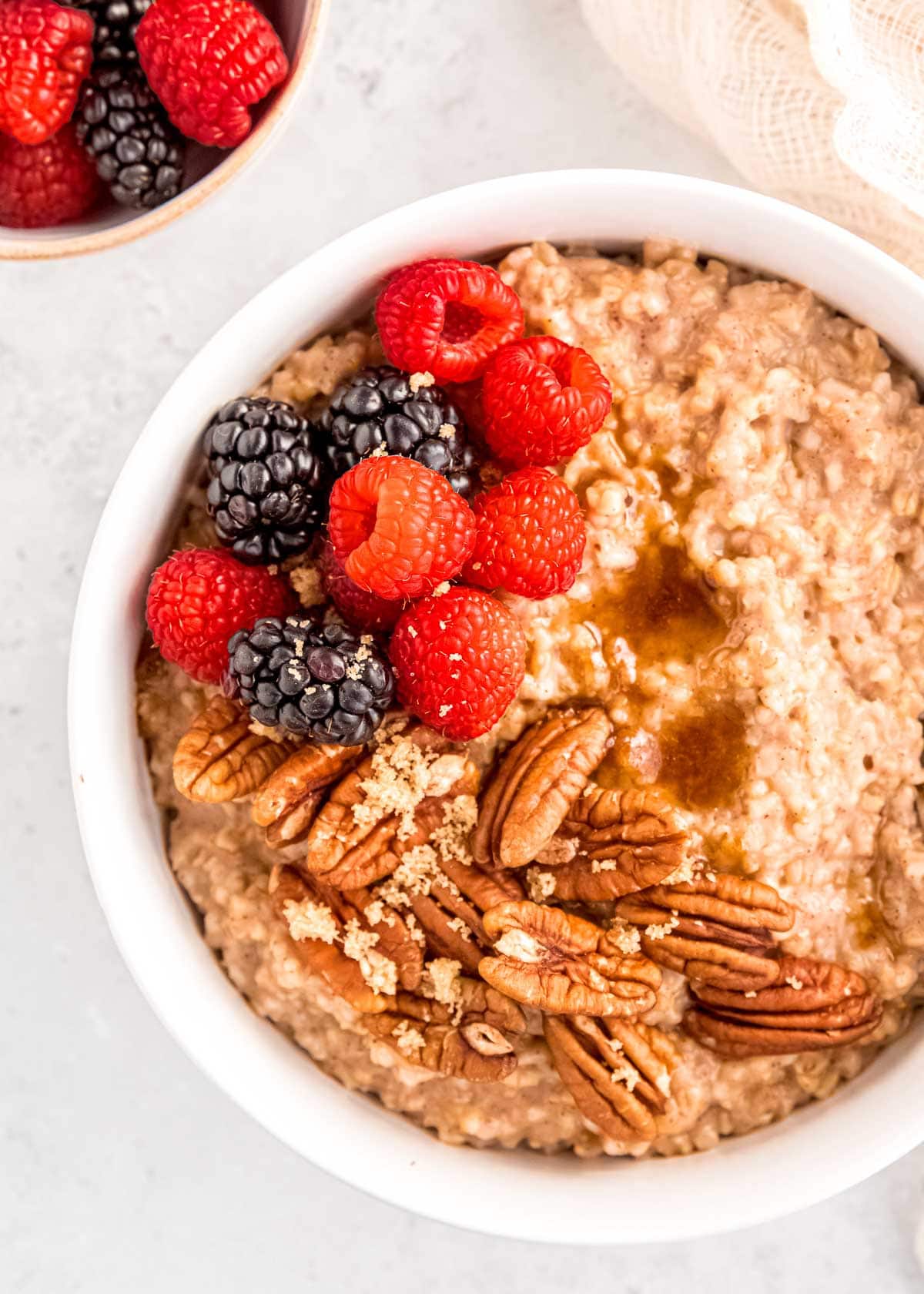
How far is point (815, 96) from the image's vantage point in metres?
2.23

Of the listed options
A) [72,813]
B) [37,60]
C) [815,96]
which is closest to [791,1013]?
[72,813]

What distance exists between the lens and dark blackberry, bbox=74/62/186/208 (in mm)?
2104

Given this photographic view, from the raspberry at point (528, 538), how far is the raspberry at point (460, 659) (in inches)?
1.9

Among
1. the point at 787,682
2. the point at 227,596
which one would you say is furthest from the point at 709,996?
the point at 227,596

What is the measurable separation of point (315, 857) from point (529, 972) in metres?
0.34

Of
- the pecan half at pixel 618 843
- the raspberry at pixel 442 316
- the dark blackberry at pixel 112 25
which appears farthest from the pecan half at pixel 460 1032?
the dark blackberry at pixel 112 25

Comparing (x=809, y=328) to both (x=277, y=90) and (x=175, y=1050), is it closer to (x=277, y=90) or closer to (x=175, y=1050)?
(x=277, y=90)

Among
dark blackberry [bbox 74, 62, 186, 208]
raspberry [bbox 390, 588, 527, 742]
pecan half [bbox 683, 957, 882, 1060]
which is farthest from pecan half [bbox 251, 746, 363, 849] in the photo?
dark blackberry [bbox 74, 62, 186, 208]

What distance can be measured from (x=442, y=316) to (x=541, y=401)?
0.19 m

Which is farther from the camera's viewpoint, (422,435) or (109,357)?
(109,357)

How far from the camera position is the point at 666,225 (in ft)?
6.66

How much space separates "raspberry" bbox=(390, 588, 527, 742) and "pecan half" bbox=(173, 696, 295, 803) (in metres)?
0.25

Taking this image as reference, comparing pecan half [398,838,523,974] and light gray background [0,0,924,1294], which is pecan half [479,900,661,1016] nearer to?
pecan half [398,838,523,974]

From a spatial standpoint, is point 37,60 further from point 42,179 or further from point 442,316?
point 442,316
